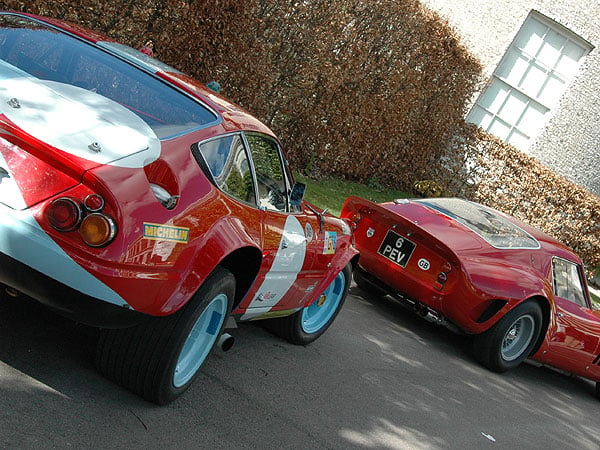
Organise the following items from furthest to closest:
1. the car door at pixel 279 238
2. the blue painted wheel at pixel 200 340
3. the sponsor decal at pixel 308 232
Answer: the sponsor decal at pixel 308 232, the car door at pixel 279 238, the blue painted wheel at pixel 200 340

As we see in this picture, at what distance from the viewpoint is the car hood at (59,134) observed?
3680 millimetres

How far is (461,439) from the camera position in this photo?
5.76 m

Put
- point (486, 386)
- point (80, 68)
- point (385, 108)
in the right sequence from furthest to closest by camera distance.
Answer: point (385, 108) → point (486, 386) → point (80, 68)

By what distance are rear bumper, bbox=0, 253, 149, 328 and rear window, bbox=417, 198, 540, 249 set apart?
4981mm

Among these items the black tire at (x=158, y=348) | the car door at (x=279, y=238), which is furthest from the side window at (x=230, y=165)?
the black tire at (x=158, y=348)

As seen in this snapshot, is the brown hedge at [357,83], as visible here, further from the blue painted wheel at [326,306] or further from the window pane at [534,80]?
the blue painted wheel at [326,306]

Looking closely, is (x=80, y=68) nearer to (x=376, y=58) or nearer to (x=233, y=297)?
(x=233, y=297)

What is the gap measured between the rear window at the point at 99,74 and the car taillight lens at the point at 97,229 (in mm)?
702

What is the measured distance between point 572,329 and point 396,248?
1.94 meters

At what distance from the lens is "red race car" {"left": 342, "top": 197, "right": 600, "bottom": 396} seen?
759cm

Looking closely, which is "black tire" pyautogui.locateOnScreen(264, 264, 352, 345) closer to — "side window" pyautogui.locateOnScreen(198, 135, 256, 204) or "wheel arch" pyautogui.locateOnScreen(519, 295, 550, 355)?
"side window" pyautogui.locateOnScreen(198, 135, 256, 204)

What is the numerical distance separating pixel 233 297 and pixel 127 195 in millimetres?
1177

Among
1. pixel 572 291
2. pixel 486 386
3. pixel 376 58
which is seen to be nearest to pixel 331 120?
pixel 376 58

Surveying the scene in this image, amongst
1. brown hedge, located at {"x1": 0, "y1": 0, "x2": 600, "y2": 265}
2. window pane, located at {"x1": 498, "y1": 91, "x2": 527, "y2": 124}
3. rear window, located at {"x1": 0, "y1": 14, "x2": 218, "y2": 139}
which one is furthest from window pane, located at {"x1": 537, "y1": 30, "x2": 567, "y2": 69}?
rear window, located at {"x1": 0, "y1": 14, "x2": 218, "y2": 139}
